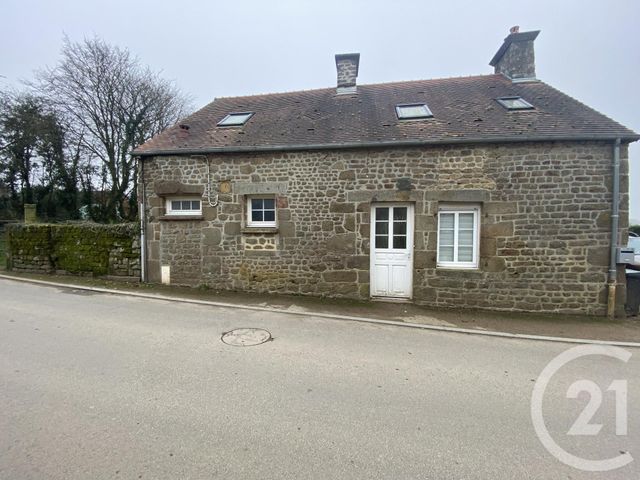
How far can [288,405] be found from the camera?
3.01m

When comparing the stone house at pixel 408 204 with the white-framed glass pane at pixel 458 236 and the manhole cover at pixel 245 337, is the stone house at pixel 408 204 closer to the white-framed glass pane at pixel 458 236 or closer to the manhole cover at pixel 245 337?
the white-framed glass pane at pixel 458 236

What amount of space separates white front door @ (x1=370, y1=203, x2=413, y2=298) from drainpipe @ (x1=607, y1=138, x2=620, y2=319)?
420 cm

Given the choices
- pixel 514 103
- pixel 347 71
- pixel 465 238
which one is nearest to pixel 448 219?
pixel 465 238

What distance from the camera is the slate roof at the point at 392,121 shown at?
23.2 ft

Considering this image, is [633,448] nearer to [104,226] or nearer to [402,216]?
[402,216]

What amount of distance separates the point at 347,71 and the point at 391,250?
22.6ft

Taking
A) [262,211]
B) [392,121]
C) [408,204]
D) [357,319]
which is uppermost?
[392,121]

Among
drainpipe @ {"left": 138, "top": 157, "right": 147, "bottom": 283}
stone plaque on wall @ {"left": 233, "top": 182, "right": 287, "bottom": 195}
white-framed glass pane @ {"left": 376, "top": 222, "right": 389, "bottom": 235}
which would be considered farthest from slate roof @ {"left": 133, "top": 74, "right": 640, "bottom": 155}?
white-framed glass pane @ {"left": 376, "top": 222, "right": 389, "bottom": 235}

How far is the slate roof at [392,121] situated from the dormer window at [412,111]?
0.66ft

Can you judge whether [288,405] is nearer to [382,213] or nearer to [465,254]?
[382,213]

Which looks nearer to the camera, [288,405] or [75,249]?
[288,405]

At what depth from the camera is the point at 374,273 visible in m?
7.61

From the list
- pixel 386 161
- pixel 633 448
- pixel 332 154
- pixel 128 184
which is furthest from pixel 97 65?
pixel 633 448

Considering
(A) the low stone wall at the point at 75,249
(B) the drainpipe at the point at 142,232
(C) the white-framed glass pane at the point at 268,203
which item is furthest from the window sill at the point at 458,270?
(A) the low stone wall at the point at 75,249
